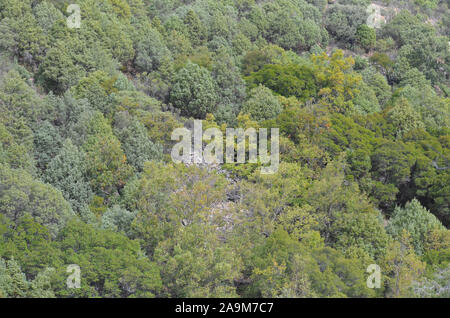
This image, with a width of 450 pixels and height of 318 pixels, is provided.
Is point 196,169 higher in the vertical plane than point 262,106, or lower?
higher

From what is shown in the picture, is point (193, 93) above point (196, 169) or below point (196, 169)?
above

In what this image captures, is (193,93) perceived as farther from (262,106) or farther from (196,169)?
(196,169)

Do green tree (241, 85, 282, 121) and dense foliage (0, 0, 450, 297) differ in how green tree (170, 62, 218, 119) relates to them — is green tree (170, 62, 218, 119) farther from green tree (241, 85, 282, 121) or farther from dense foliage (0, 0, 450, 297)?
green tree (241, 85, 282, 121)

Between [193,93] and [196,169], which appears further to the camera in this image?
[193,93]

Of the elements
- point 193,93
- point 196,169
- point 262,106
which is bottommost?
point 262,106

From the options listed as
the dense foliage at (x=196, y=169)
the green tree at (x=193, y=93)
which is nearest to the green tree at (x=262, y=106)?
the dense foliage at (x=196, y=169)

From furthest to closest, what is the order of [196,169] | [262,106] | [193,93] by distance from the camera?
[193,93]
[262,106]
[196,169]

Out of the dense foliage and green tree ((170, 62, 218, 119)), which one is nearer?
the dense foliage

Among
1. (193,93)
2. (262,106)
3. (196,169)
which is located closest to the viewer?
(196,169)

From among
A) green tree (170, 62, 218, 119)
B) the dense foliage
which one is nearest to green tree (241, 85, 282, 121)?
the dense foliage

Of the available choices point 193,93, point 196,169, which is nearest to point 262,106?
point 193,93

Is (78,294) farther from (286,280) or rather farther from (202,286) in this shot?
(286,280)

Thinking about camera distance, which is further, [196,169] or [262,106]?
[262,106]
